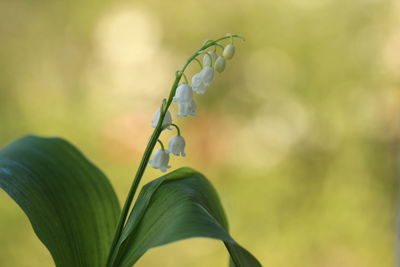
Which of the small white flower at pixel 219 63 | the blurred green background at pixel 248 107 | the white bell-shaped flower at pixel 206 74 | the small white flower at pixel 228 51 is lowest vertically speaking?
the blurred green background at pixel 248 107

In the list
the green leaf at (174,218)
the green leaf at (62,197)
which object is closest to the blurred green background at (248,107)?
the green leaf at (62,197)

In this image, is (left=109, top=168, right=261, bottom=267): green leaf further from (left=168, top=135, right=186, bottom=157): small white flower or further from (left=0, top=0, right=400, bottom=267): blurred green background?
(left=0, top=0, right=400, bottom=267): blurred green background

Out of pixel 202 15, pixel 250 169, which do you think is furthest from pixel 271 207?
pixel 202 15

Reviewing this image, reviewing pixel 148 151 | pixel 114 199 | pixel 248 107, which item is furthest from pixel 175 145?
pixel 248 107

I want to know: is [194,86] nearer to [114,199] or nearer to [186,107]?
[186,107]

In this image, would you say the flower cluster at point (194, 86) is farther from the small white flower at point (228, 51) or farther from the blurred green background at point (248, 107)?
the blurred green background at point (248, 107)

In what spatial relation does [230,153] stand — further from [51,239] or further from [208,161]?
[51,239]
